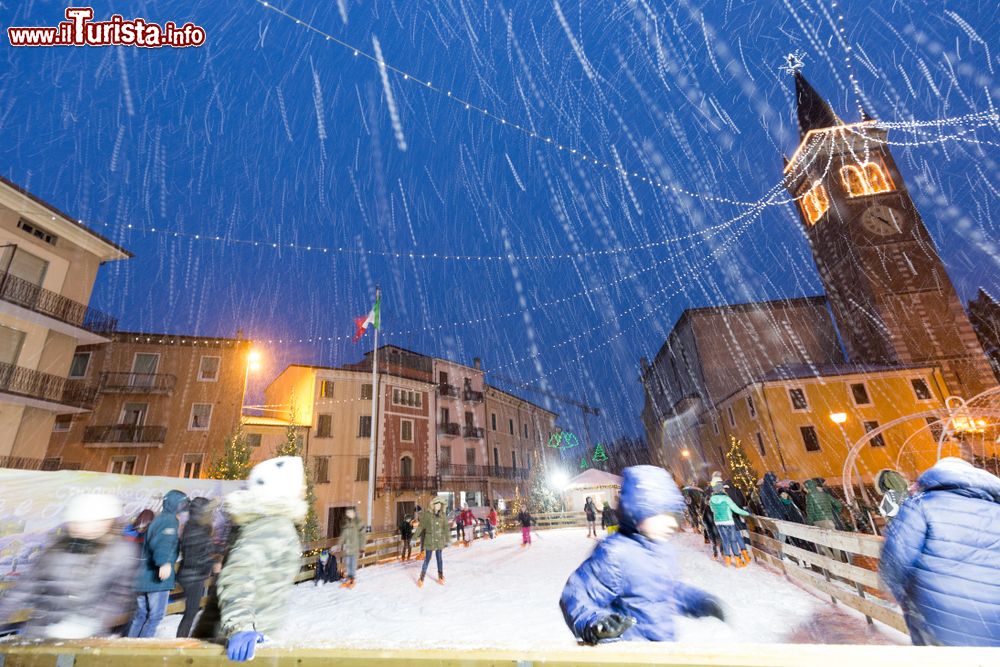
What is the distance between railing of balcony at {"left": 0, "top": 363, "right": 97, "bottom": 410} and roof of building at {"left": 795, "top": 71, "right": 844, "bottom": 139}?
171 ft

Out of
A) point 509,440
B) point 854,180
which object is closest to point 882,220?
point 854,180

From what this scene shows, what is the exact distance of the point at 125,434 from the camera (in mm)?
21547

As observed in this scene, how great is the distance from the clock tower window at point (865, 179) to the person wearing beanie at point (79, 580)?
46.6 m

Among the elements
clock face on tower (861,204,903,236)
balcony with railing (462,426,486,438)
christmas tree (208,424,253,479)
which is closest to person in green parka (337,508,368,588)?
christmas tree (208,424,253,479)

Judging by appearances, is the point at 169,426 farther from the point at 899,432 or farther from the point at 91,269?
the point at 899,432

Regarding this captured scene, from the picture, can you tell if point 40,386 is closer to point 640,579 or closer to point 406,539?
point 406,539

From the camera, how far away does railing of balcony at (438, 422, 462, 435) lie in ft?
120

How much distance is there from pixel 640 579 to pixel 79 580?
12.9 feet

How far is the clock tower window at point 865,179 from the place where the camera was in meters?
35.3

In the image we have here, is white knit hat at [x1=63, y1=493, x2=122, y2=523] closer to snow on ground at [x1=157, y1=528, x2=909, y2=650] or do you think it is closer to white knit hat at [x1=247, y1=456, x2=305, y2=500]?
white knit hat at [x1=247, y1=456, x2=305, y2=500]

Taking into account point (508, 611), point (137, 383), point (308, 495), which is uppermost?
point (137, 383)

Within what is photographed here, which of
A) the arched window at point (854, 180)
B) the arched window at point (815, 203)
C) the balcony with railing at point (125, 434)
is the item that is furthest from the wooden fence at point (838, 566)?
the arched window at point (815, 203)

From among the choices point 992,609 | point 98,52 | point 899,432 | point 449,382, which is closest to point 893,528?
point 992,609

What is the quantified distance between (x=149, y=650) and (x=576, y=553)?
14598 mm
